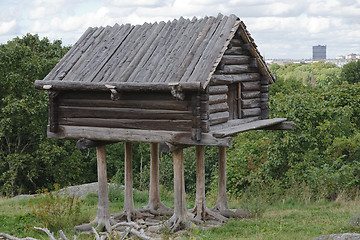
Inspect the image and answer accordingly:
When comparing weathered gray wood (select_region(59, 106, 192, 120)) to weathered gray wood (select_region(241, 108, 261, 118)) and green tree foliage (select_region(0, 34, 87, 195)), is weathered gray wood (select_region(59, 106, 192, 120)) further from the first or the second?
green tree foliage (select_region(0, 34, 87, 195))

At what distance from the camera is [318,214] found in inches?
541

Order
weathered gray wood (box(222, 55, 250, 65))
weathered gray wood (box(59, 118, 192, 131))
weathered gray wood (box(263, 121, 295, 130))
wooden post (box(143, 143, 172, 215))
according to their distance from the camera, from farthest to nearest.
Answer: wooden post (box(143, 143, 172, 215)) → weathered gray wood (box(263, 121, 295, 130)) → weathered gray wood (box(222, 55, 250, 65)) → weathered gray wood (box(59, 118, 192, 131))

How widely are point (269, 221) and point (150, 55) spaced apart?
4.84 m

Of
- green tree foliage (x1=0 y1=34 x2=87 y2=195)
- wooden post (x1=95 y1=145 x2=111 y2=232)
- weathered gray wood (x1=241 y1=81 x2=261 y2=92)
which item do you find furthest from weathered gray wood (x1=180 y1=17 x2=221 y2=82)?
green tree foliage (x1=0 y1=34 x2=87 y2=195)

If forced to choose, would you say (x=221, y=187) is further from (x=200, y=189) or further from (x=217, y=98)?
(x=217, y=98)

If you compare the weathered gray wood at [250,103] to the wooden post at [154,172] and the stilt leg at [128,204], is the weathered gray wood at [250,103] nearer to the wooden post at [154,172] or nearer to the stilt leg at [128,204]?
the wooden post at [154,172]

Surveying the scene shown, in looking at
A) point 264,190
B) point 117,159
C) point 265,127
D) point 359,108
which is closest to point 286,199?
point 264,190

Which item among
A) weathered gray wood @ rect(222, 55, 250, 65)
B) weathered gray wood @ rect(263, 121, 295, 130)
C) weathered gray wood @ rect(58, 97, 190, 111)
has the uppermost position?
weathered gray wood @ rect(222, 55, 250, 65)

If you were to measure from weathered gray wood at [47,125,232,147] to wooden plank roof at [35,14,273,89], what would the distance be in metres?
1.06

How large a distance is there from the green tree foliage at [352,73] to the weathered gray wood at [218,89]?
92.9 feet

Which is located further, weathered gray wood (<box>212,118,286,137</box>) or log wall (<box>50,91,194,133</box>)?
log wall (<box>50,91,194,133</box>)

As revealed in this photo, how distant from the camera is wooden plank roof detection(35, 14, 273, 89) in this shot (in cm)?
1108

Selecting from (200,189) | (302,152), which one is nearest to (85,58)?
(200,189)

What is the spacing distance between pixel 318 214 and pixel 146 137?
5.29m
